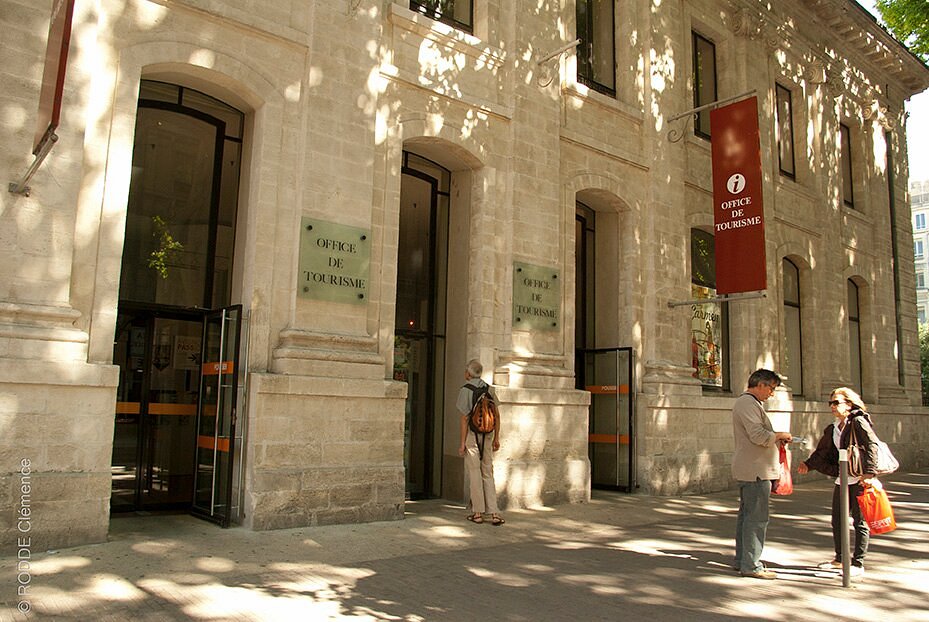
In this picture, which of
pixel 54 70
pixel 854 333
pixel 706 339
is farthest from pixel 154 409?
pixel 854 333

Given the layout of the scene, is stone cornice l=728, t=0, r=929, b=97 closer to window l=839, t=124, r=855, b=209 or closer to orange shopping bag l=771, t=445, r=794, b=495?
window l=839, t=124, r=855, b=209

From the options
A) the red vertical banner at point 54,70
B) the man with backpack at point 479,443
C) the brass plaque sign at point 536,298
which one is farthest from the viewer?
the brass plaque sign at point 536,298

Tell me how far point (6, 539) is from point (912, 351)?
23.8 metres

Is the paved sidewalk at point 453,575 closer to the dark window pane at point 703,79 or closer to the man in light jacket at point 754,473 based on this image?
the man in light jacket at point 754,473

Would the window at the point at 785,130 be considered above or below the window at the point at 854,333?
above

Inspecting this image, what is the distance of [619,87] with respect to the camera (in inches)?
565

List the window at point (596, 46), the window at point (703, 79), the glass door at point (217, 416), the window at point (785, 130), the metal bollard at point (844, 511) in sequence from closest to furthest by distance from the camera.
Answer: the metal bollard at point (844, 511)
the glass door at point (217, 416)
the window at point (596, 46)
the window at point (703, 79)
the window at point (785, 130)

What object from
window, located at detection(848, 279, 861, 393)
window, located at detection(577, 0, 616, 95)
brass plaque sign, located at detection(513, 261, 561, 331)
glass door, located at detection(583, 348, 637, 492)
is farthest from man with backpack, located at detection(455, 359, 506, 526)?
window, located at detection(848, 279, 861, 393)

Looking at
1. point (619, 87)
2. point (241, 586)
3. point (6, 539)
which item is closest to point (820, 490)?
point (619, 87)

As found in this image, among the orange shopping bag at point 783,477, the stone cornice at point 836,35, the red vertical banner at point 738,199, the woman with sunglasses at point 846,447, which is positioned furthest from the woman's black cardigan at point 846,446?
the stone cornice at point 836,35

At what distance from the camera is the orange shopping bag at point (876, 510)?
23.5 ft

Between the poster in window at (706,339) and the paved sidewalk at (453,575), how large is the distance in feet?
18.2

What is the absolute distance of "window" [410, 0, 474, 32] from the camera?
11.4m

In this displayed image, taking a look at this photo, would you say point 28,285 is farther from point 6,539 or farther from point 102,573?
point 102,573
